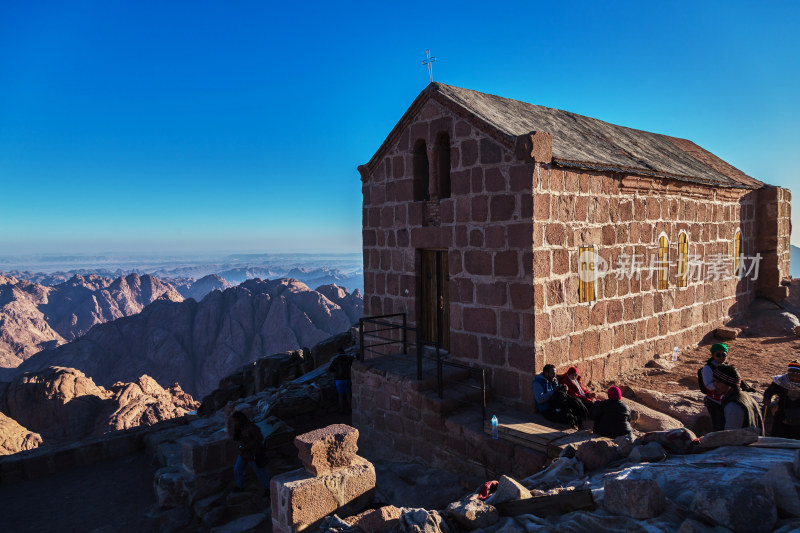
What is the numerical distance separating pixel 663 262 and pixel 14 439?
1918 cm

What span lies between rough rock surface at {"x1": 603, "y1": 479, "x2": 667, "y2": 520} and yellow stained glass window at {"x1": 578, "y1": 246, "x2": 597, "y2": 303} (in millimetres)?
5644

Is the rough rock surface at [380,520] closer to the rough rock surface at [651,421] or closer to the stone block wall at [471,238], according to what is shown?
the stone block wall at [471,238]

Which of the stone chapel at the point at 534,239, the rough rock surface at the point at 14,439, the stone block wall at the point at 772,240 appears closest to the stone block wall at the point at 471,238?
the stone chapel at the point at 534,239

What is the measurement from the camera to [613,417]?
6.93m

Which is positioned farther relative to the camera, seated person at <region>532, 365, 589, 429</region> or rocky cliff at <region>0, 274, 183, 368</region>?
rocky cliff at <region>0, 274, 183, 368</region>

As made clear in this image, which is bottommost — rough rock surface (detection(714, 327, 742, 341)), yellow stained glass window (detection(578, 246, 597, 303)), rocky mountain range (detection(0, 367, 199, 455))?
rocky mountain range (detection(0, 367, 199, 455))

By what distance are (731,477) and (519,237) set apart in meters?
5.12

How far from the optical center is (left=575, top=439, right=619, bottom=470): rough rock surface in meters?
5.66

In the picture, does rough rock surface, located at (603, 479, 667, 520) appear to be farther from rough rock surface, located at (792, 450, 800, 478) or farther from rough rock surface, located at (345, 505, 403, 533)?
rough rock surface, located at (345, 505, 403, 533)

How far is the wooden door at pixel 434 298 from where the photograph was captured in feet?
35.6

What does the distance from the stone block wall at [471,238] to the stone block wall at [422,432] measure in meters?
1.23

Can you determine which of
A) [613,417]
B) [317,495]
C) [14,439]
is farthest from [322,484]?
[14,439]

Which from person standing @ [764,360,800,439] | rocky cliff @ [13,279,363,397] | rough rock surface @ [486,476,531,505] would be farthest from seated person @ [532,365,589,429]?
rocky cliff @ [13,279,363,397]

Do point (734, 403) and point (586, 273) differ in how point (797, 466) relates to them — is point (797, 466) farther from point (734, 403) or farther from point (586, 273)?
point (586, 273)
